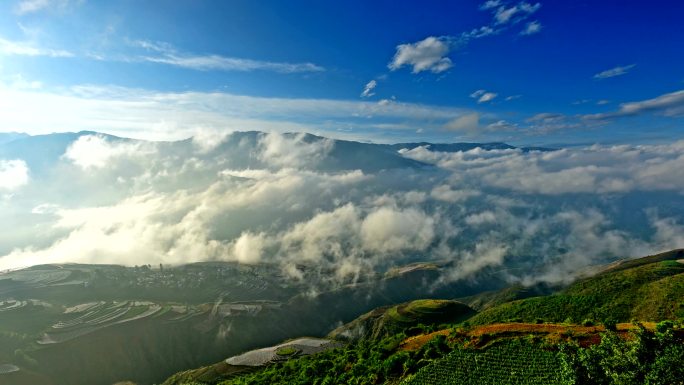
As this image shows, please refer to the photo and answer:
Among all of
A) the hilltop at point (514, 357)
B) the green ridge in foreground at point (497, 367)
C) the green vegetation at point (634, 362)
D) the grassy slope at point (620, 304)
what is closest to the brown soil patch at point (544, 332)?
the hilltop at point (514, 357)

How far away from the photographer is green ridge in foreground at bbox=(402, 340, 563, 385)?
6231 cm

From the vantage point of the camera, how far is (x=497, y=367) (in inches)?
2625

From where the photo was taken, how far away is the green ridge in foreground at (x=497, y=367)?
6231 cm

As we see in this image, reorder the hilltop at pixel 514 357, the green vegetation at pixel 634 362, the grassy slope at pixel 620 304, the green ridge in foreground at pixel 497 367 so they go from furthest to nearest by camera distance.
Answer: the grassy slope at pixel 620 304
the green ridge in foreground at pixel 497 367
the hilltop at pixel 514 357
the green vegetation at pixel 634 362

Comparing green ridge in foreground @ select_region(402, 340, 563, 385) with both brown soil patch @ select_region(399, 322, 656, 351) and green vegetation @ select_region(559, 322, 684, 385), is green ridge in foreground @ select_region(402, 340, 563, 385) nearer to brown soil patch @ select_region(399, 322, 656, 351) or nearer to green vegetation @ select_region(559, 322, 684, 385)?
brown soil patch @ select_region(399, 322, 656, 351)

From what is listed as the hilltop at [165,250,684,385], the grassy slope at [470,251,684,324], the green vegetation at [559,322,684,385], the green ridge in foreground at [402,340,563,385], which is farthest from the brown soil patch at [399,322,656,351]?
the grassy slope at [470,251,684,324]

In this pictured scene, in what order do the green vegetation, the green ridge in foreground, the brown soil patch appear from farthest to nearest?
the brown soil patch < the green ridge in foreground < the green vegetation

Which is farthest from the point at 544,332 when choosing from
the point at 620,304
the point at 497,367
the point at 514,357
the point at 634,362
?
the point at 620,304

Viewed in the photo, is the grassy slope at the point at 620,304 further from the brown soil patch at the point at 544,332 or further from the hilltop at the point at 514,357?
the brown soil patch at the point at 544,332

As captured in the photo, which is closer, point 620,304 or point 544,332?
point 544,332

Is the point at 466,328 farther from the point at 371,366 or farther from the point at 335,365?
the point at 335,365

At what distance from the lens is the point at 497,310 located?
184125 millimetres

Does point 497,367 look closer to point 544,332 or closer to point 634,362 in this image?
point 544,332

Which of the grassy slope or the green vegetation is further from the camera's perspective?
the grassy slope
